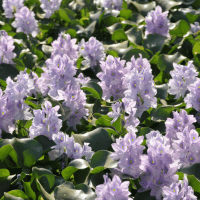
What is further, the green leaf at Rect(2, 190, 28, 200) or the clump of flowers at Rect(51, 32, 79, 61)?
the clump of flowers at Rect(51, 32, 79, 61)

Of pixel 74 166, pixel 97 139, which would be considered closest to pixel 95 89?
pixel 97 139

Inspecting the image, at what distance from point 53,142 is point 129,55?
1.68 meters

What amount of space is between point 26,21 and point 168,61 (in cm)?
189

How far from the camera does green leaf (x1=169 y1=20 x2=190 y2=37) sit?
451 centimetres

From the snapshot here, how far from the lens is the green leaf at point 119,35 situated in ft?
14.2

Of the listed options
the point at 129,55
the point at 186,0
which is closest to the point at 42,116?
the point at 129,55

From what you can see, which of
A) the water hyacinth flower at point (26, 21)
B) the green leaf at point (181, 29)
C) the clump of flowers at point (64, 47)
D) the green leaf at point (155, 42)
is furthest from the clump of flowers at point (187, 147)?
the water hyacinth flower at point (26, 21)

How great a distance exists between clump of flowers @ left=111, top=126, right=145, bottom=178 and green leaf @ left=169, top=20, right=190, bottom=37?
2.71 meters

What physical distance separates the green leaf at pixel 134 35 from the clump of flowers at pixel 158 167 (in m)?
2.45

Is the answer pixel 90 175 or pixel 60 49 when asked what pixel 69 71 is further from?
pixel 90 175

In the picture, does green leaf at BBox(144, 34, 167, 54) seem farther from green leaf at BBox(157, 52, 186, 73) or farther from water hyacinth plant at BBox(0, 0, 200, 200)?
Answer: green leaf at BBox(157, 52, 186, 73)

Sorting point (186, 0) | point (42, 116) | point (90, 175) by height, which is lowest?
point (186, 0)

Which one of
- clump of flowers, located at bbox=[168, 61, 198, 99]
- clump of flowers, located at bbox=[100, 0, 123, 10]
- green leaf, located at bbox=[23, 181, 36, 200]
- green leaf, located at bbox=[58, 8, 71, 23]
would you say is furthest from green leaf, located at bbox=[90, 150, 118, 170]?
clump of flowers, located at bbox=[100, 0, 123, 10]

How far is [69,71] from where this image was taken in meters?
2.92
